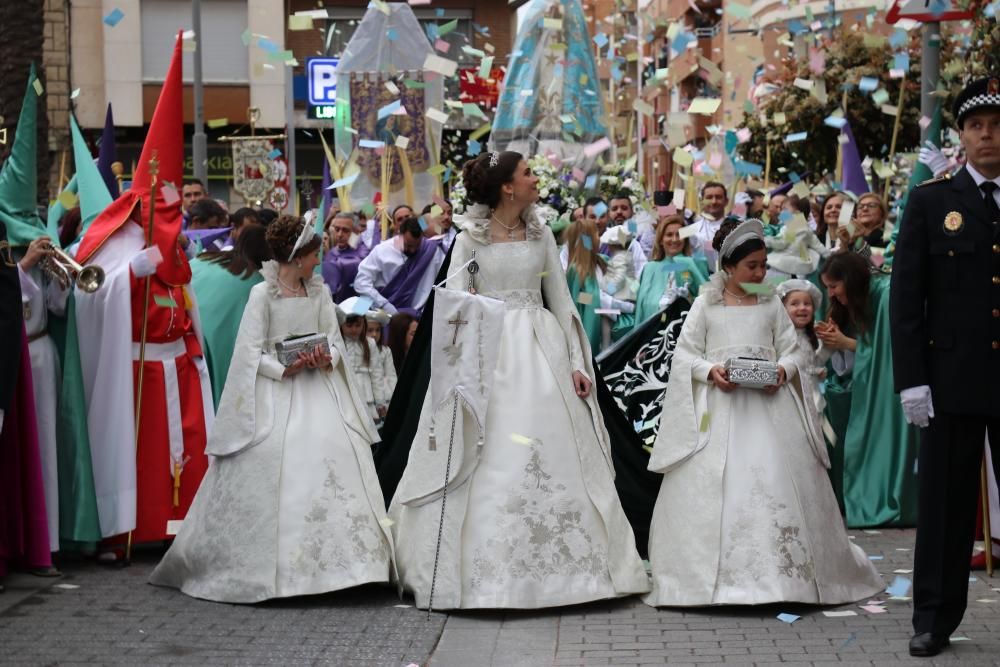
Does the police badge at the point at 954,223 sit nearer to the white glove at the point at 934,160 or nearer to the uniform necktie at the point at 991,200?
the uniform necktie at the point at 991,200

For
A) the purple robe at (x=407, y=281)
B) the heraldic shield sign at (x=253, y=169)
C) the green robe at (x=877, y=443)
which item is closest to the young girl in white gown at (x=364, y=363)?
the purple robe at (x=407, y=281)

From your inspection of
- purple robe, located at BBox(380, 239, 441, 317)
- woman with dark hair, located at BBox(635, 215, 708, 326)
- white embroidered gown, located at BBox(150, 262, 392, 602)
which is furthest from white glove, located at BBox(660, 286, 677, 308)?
white embroidered gown, located at BBox(150, 262, 392, 602)

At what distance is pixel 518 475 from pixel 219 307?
314 cm

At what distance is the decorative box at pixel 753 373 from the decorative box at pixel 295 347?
79.5 inches

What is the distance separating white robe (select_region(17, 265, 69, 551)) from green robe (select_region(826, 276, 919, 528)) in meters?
4.70

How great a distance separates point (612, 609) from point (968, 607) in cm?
163

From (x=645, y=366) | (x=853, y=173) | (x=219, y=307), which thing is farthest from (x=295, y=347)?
(x=853, y=173)

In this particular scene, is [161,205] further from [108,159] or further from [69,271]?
[108,159]

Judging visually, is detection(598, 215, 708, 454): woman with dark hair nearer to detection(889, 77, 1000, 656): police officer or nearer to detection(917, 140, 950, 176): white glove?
detection(917, 140, 950, 176): white glove

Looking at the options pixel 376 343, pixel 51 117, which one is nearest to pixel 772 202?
pixel 376 343

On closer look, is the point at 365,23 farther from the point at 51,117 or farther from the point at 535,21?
the point at 51,117

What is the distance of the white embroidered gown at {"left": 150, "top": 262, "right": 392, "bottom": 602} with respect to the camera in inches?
290

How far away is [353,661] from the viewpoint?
6336 mm

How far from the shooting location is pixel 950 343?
20.2ft
